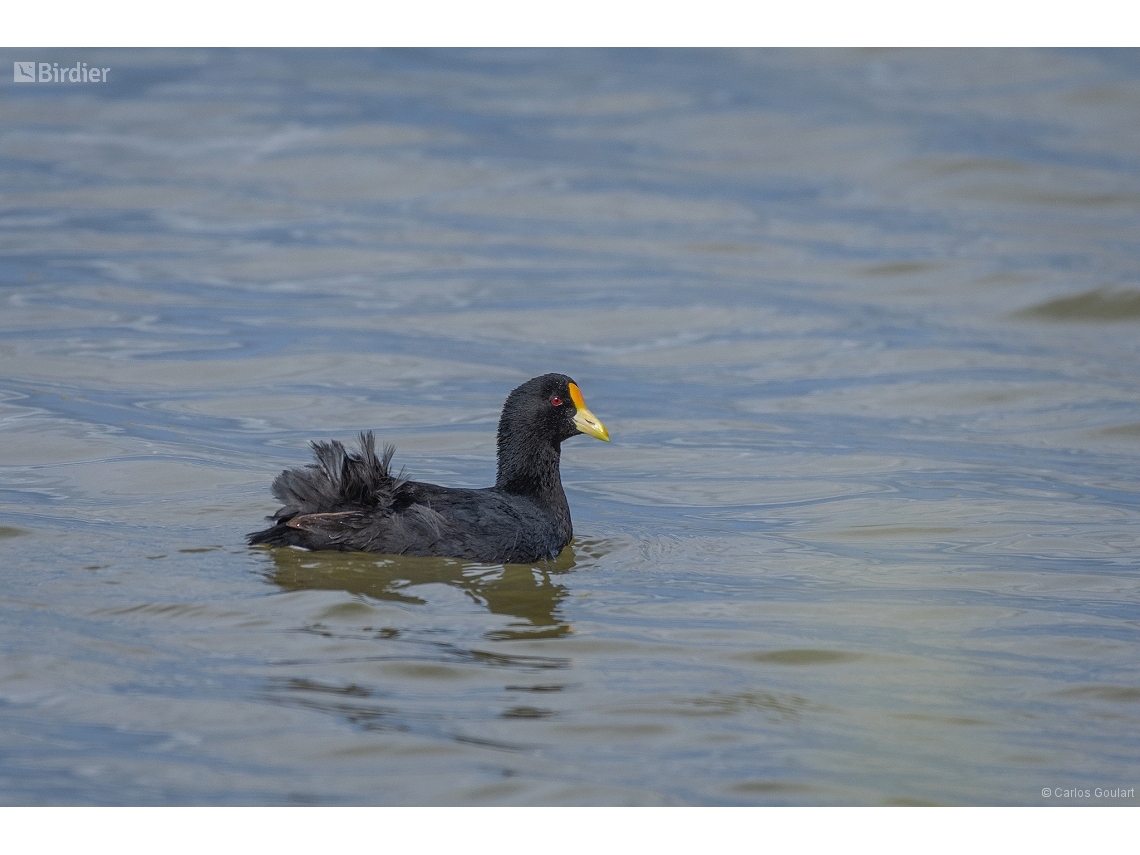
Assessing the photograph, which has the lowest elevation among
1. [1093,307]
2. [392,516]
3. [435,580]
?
[435,580]

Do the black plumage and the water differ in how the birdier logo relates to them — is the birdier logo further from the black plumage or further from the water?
the black plumage

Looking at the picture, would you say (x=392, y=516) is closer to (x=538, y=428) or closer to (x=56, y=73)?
(x=538, y=428)

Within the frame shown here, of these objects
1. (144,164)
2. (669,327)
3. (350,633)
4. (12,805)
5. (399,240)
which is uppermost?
(144,164)

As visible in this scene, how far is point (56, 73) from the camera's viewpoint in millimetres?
23594

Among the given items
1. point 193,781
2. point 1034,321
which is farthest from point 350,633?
point 1034,321

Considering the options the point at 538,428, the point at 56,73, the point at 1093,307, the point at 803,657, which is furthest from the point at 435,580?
the point at 56,73

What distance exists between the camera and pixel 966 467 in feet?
36.6

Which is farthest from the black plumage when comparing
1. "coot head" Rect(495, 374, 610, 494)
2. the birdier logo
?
the birdier logo

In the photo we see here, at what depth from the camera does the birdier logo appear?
2316 cm

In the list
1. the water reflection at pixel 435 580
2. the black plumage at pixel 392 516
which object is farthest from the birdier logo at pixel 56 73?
the water reflection at pixel 435 580

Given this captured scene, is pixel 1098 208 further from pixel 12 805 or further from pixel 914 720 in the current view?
pixel 12 805

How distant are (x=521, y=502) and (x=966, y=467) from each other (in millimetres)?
4214

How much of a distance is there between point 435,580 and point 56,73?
18.9m

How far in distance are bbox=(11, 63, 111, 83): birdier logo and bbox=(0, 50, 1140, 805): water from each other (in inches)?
16.6
